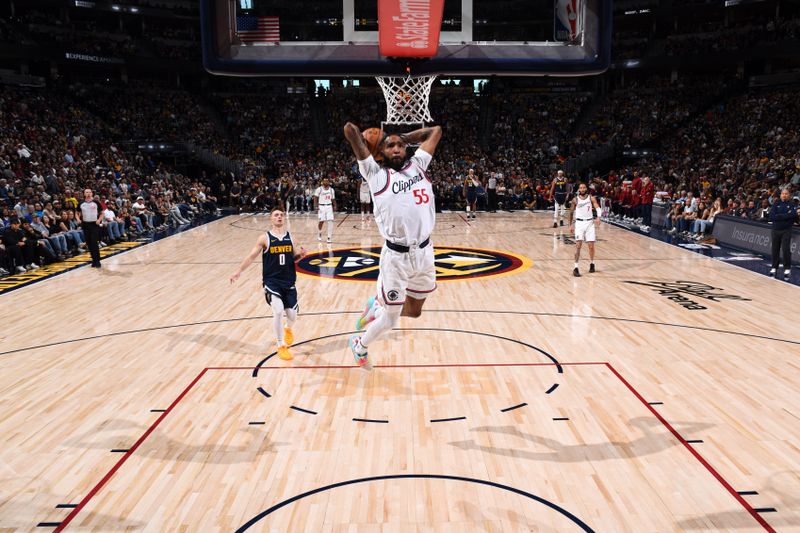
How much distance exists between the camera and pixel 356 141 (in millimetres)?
4914

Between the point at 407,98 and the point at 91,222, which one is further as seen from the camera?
the point at 407,98

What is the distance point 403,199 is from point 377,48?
682 centimetres

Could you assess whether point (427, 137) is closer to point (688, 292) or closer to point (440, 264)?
point (688, 292)

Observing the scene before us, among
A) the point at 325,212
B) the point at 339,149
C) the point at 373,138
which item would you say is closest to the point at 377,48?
the point at 325,212

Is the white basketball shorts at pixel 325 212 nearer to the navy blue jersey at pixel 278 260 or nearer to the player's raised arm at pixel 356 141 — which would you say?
the navy blue jersey at pixel 278 260

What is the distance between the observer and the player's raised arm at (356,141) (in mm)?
4850

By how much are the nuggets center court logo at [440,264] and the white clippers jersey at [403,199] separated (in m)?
6.34

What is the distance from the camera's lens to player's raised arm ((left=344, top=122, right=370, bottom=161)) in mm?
4850

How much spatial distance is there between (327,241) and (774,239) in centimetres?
1030

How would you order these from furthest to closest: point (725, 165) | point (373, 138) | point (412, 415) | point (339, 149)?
1. point (339, 149)
2. point (725, 165)
3. point (412, 415)
4. point (373, 138)

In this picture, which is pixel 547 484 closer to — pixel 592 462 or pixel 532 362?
pixel 592 462

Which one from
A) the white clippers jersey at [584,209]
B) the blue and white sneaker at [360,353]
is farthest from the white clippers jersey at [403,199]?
the white clippers jersey at [584,209]

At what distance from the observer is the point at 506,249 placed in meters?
15.5

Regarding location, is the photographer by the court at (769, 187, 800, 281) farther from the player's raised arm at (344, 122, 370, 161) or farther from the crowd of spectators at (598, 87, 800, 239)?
the player's raised arm at (344, 122, 370, 161)
